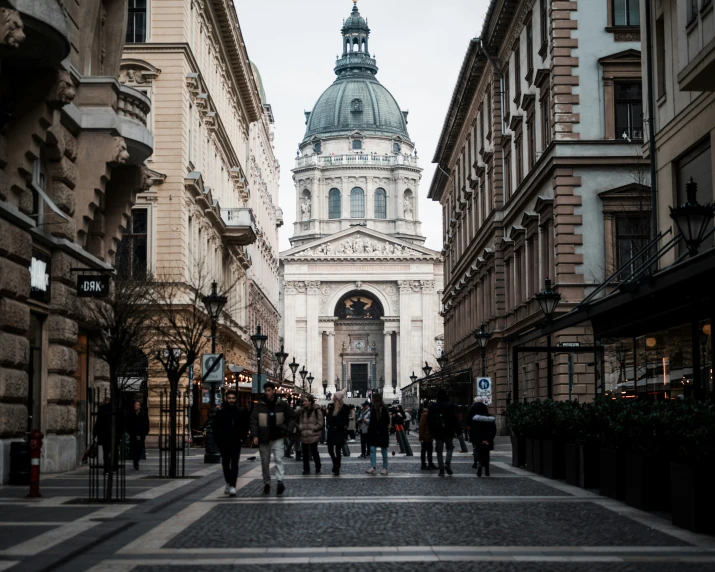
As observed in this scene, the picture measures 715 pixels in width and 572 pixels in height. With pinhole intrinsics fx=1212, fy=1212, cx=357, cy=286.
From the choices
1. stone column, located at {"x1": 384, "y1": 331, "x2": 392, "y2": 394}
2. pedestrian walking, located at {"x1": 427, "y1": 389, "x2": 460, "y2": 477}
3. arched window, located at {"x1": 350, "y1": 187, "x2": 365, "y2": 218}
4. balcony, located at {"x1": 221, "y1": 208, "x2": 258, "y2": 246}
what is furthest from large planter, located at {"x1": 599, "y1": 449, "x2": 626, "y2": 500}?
arched window, located at {"x1": 350, "y1": 187, "x2": 365, "y2": 218}

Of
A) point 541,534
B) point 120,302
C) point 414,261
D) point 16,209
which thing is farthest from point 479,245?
point 414,261

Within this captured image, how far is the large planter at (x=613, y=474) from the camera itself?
16.8m

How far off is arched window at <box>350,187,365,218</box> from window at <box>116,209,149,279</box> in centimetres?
10475

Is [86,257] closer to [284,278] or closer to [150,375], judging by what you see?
→ [150,375]

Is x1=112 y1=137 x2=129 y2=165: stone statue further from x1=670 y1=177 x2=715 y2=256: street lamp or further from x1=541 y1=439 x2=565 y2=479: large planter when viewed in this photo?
x1=670 y1=177 x2=715 y2=256: street lamp

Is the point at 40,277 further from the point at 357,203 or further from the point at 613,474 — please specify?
the point at 357,203

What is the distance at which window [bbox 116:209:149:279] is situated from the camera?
3725cm

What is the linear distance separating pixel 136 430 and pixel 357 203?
119 metres

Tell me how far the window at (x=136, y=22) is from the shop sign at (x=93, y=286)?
64.5 feet

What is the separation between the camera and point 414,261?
12975 centimetres

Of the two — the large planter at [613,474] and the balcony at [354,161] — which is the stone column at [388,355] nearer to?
the balcony at [354,161]

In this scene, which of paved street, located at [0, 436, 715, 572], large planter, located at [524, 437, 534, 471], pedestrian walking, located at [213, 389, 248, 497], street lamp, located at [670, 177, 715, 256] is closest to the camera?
paved street, located at [0, 436, 715, 572]

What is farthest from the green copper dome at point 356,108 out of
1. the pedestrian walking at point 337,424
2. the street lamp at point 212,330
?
the pedestrian walking at point 337,424

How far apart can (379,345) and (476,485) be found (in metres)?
114
